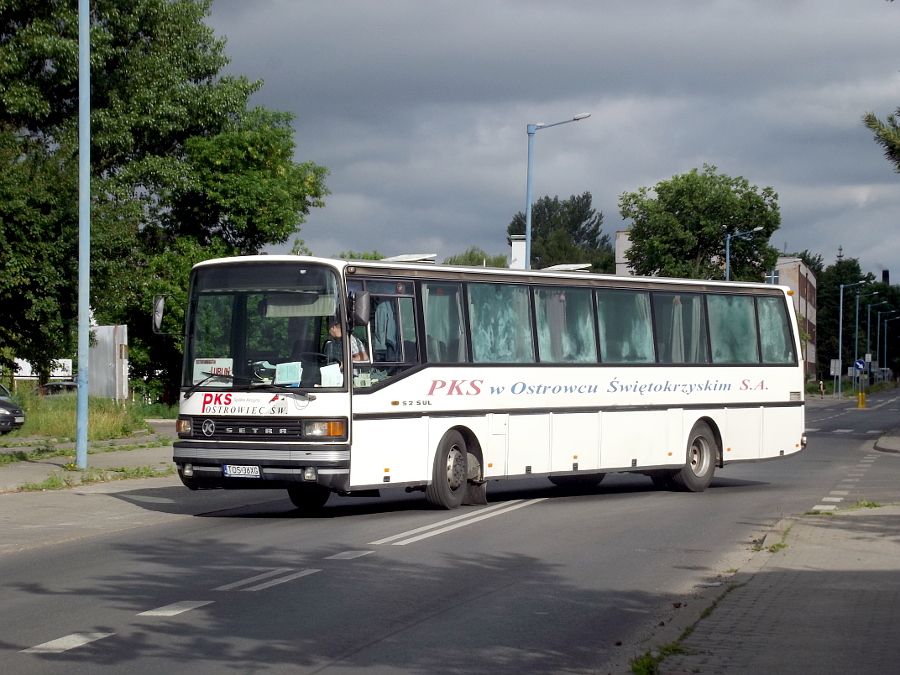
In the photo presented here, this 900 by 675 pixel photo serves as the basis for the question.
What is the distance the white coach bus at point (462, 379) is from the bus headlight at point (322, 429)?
18 mm

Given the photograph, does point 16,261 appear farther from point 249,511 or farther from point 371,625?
point 371,625

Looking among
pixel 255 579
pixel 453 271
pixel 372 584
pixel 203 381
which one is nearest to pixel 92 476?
pixel 203 381

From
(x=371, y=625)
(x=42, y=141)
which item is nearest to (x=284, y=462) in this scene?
(x=371, y=625)

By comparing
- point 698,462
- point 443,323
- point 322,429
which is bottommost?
point 698,462

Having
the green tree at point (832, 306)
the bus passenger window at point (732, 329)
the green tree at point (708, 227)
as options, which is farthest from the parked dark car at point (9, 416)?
the green tree at point (832, 306)

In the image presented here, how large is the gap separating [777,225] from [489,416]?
212ft

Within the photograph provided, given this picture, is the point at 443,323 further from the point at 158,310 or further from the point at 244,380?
the point at 158,310

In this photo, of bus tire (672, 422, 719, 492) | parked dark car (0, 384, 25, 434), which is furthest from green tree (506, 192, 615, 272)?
bus tire (672, 422, 719, 492)

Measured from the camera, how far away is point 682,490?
19.4m

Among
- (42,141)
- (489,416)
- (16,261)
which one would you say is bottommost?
(489,416)

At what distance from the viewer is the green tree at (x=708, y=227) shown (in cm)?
7644

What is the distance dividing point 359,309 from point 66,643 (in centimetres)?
697

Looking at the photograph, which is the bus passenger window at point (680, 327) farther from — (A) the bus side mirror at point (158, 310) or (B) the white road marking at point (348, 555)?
(B) the white road marking at point (348, 555)

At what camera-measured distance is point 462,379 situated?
51.9ft
